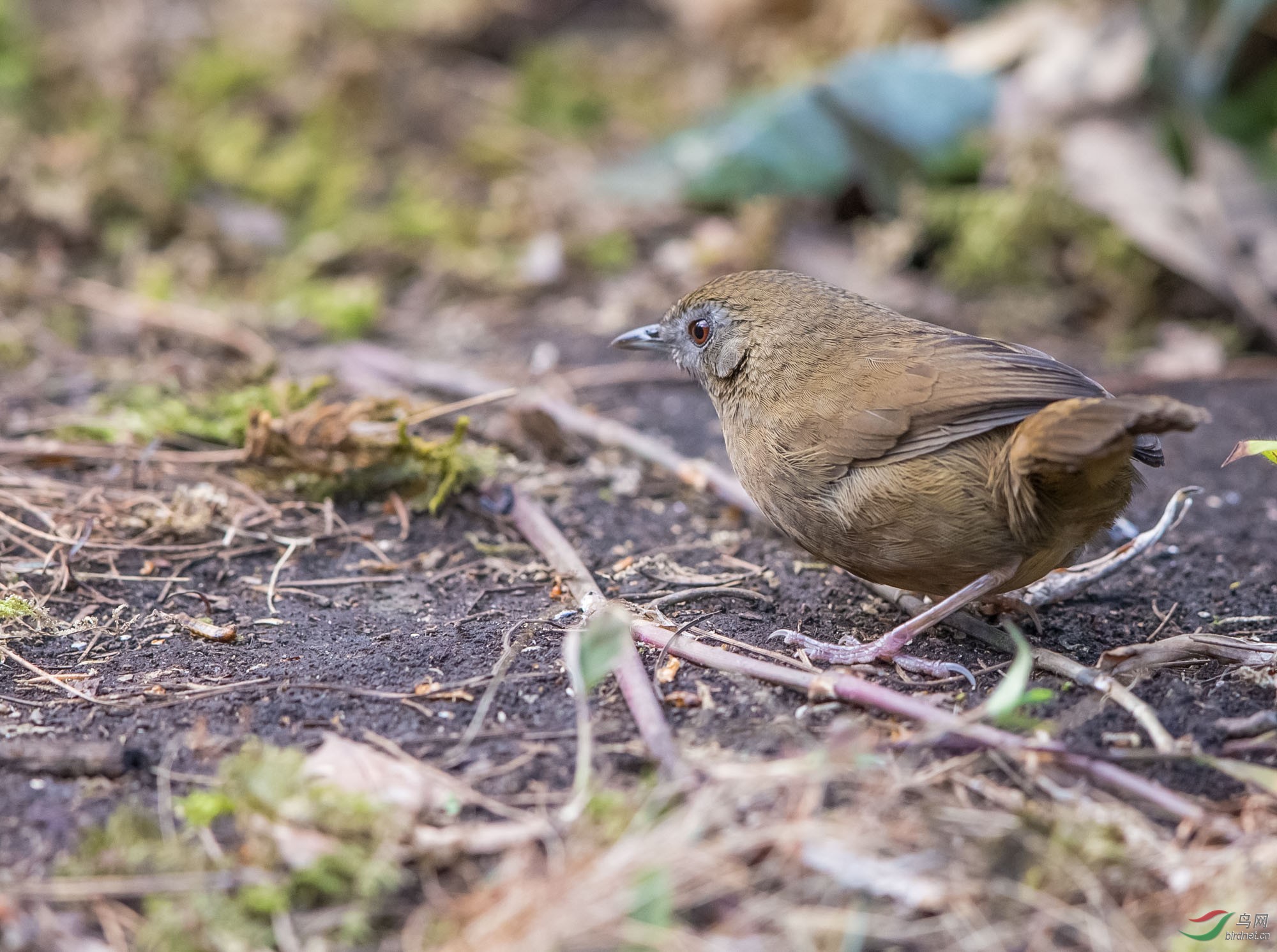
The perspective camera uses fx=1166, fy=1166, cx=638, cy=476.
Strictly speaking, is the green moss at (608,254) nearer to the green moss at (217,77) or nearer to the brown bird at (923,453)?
the green moss at (217,77)

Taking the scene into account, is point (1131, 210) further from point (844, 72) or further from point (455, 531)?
point (455, 531)

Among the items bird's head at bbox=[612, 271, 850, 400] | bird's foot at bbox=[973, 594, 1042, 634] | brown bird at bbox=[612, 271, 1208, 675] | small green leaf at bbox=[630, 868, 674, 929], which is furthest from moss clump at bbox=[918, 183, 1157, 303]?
small green leaf at bbox=[630, 868, 674, 929]

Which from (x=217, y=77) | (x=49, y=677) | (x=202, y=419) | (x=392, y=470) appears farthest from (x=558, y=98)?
(x=49, y=677)

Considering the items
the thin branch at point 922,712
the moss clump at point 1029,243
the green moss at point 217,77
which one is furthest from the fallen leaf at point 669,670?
the green moss at point 217,77

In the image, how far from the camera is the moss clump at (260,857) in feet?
7.36

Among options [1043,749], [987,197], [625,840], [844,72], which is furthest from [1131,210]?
[625,840]

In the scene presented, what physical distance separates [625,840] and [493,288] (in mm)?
5209

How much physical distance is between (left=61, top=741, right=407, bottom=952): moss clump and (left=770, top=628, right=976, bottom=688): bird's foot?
1.42 metres

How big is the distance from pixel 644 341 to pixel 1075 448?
197 cm

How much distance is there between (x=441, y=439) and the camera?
4938mm

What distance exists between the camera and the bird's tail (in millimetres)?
2791

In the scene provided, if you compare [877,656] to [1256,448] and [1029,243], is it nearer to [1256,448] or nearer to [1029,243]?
[1256,448]

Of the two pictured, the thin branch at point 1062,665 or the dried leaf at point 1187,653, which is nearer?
the thin branch at point 1062,665

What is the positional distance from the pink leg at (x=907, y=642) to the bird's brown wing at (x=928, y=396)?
435 millimetres
